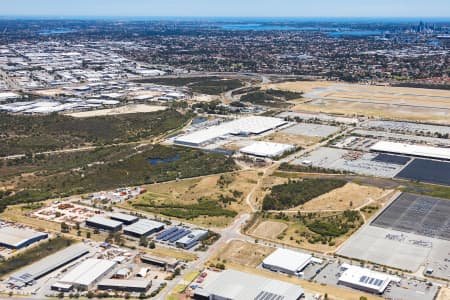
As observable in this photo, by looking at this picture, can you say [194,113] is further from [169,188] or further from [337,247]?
[337,247]

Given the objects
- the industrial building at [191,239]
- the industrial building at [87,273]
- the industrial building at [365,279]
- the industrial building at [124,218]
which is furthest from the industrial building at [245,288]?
the industrial building at [124,218]

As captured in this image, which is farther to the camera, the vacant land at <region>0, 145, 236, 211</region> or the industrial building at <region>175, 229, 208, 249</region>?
the vacant land at <region>0, 145, 236, 211</region>

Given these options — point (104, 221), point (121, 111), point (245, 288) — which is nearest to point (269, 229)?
point (245, 288)

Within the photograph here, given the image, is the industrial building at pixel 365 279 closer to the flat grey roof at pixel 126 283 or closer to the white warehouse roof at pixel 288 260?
the white warehouse roof at pixel 288 260

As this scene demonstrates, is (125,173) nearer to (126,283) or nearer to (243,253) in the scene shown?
(243,253)

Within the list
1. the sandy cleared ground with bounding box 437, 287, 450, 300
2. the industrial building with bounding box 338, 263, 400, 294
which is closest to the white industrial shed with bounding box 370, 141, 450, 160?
the sandy cleared ground with bounding box 437, 287, 450, 300

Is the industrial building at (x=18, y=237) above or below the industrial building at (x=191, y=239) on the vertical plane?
→ below

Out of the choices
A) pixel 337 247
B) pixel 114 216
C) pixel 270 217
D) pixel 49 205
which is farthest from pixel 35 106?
pixel 337 247

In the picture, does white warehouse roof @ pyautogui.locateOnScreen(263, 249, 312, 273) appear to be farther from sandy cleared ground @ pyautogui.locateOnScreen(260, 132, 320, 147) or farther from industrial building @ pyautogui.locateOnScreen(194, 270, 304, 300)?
sandy cleared ground @ pyautogui.locateOnScreen(260, 132, 320, 147)
